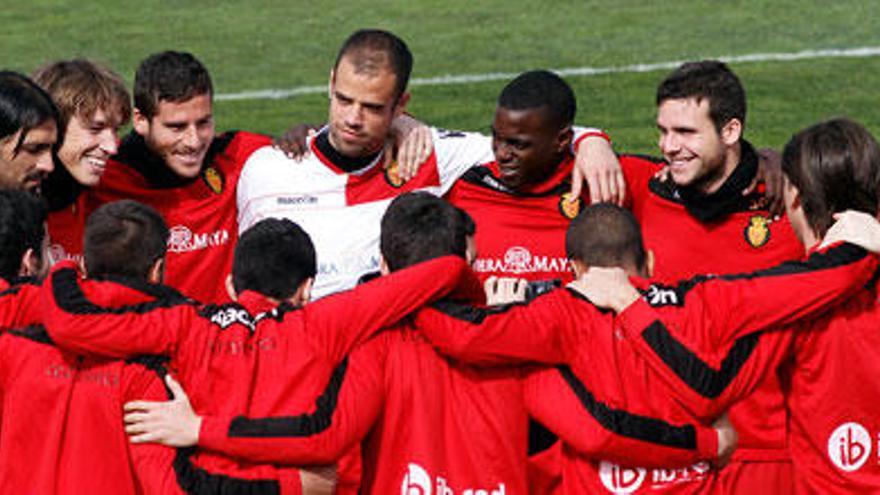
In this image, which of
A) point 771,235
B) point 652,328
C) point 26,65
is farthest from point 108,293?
point 26,65

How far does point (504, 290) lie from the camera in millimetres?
6562

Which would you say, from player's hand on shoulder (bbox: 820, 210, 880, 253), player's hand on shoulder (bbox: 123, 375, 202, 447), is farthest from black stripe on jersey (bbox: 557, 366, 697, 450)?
player's hand on shoulder (bbox: 123, 375, 202, 447)

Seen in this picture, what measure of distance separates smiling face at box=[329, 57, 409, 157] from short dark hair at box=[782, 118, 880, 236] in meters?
2.13

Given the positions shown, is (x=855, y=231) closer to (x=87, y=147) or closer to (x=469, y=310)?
(x=469, y=310)

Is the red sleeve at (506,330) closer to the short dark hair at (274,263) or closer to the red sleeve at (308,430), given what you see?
the red sleeve at (308,430)

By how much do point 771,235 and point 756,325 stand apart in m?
1.53

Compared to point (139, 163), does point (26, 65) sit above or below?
above

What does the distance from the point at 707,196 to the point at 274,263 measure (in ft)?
7.40

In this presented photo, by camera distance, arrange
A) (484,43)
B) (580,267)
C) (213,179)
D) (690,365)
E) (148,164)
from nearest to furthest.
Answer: (690,365), (580,267), (148,164), (213,179), (484,43)

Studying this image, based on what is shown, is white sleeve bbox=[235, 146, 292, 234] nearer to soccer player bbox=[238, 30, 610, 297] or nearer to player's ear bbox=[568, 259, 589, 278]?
soccer player bbox=[238, 30, 610, 297]

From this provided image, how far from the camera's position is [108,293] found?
5.64m

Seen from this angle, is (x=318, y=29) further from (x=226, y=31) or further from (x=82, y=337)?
(x=82, y=337)

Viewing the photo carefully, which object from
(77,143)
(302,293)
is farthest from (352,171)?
(302,293)

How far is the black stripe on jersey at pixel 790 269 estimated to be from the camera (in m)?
5.64
